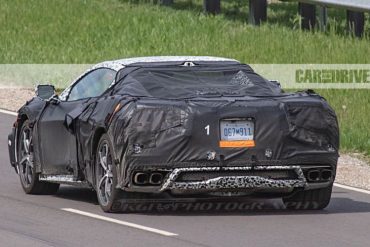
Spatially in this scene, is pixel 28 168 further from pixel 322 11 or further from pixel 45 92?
pixel 322 11

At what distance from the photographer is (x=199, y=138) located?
1322cm

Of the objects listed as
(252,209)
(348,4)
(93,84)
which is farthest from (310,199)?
(348,4)

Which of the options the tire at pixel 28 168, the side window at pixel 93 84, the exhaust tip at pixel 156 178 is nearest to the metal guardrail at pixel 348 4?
the tire at pixel 28 168

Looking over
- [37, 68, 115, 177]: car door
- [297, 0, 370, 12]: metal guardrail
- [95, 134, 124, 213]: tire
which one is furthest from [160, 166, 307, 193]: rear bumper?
[297, 0, 370, 12]: metal guardrail

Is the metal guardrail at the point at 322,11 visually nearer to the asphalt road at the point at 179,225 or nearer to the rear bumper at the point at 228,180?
the asphalt road at the point at 179,225

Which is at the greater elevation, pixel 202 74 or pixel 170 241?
pixel 202 74

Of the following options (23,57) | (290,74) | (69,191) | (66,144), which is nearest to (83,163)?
(66,144)

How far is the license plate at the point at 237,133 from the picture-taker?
13234 millimetres

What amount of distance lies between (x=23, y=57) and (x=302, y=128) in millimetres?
13071

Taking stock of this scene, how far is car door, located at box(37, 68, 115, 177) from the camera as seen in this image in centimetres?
1445

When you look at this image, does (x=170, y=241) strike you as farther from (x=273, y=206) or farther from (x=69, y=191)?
(x=69, y=191)

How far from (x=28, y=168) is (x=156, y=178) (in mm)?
2560

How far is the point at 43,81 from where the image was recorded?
2469 centimetres

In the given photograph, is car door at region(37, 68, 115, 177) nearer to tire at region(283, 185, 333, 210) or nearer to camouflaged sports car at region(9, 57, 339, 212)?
camouflaged sports car at region(9, 57, 339, 212)
